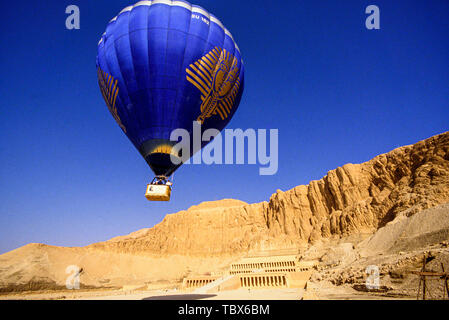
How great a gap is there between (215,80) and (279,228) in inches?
2463

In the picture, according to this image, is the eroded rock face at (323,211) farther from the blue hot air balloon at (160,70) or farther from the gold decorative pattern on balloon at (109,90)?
the gold decorative pattern on balloon at (109,90)

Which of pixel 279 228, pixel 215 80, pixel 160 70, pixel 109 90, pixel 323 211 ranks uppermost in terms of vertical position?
pixel 215 80

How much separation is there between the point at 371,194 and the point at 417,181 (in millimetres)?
12267

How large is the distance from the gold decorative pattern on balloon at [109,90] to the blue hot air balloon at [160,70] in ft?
0.21

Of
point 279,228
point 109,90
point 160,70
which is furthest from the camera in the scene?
point 279,228

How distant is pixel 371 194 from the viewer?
5941cm

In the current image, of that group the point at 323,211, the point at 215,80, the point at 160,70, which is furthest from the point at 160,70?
the point at 323,211

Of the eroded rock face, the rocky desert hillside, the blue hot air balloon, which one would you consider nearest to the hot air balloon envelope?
the blue hot air balloon

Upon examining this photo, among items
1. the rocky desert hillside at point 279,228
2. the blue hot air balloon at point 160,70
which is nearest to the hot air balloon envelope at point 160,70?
the blue hot air balloon at point 160,70

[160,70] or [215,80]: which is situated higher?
[215,80]

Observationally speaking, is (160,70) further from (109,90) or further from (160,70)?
(109,90)

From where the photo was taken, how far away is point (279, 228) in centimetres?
7488
